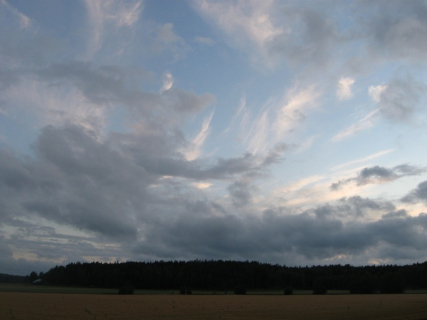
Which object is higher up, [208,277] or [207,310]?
[208,277]

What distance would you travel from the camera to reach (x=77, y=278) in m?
174

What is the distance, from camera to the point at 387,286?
130m

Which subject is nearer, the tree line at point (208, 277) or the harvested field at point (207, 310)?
the harvested field at point (207, 310)

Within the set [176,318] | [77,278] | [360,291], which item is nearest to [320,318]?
[176,318]

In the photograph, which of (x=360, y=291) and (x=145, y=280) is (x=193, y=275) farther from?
(x=360, y=291)

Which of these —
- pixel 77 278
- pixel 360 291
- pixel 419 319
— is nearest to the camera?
pixel 419 319

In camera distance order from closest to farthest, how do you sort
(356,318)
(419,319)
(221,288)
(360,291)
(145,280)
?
(419,319)
(356,318)
(360,291)
(221,288)
(145,280)

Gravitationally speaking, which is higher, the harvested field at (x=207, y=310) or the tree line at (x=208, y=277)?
the tree line at (x=208, y=277)

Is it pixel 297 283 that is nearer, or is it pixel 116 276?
pixel 116 276

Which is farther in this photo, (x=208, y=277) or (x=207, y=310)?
(x=208, y=277)

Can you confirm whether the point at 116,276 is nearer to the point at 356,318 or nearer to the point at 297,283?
the point at 297,283

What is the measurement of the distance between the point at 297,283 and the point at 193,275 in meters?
49.2

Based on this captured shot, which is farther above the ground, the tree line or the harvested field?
the tree line

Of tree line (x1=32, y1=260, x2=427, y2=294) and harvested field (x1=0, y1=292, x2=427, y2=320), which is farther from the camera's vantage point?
tree line (x1=32, y1=260, x2=427, y2=294)
